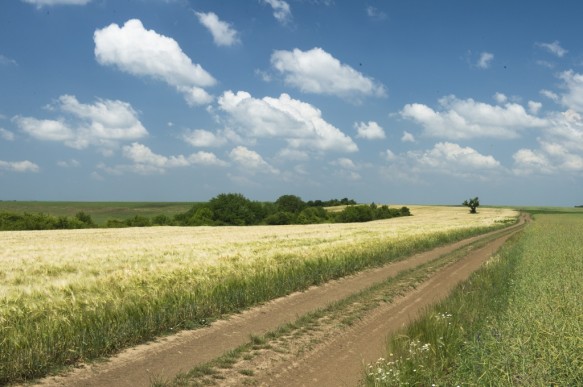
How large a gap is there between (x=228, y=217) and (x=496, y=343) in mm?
84931

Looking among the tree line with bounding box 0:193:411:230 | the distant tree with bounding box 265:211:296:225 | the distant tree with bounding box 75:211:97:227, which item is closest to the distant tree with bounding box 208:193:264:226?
the tree line with bounding box 0:193:411:230

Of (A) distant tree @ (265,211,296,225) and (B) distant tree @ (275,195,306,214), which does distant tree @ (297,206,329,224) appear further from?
(B) distant tree @ (275,195,306,214)

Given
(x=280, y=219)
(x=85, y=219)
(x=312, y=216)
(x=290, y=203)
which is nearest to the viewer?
(x=85, y=219)

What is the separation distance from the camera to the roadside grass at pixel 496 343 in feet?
18.3

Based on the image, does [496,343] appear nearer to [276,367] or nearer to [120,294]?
[276,367]

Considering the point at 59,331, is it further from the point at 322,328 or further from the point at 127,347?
the point at 322,328

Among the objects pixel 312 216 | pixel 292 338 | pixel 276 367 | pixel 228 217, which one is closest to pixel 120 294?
pixel 292 338

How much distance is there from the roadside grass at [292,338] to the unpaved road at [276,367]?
28 cm

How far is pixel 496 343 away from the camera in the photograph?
20.9 ft

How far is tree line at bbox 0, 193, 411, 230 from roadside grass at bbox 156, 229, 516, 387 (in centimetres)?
6568

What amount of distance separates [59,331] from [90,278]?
455 centimetres

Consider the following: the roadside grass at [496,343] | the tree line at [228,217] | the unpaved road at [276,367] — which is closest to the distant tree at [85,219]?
the tree line at [228,217]

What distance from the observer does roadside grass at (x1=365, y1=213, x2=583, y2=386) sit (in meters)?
5.59

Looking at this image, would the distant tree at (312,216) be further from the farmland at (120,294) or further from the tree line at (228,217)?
the farmland at (120,294)
